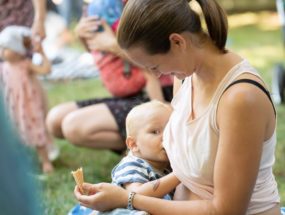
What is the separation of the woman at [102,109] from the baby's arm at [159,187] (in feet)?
3.39

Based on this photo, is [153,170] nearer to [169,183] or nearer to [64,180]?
[169,183]

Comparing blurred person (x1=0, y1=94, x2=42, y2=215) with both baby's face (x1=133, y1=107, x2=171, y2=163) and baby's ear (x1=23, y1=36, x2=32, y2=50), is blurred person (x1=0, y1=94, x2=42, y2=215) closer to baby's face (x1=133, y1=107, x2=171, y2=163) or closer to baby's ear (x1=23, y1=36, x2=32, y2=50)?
baby's face (x1=133, y1=107, x2=171, y2=163)

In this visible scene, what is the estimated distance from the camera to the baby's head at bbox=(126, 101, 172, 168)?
2.11 m

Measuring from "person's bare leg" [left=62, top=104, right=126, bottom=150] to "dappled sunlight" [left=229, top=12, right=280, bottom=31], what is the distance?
5.80 metres

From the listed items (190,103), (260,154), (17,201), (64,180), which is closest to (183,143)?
(190,103)

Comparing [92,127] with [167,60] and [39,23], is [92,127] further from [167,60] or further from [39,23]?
[167,60]

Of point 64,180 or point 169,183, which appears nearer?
point 169,183

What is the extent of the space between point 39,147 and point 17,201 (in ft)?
8.70

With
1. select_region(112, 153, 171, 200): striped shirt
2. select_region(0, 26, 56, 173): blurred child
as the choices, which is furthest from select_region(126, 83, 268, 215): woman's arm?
select_region(0, 26, 56, 173): blurred child

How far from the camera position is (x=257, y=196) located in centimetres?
179

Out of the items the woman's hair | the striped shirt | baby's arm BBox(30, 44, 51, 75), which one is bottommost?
baby's arm BBox(30, 44, 51, 75)

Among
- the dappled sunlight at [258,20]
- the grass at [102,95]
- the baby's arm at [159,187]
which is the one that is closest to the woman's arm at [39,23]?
the grass at [102,95]

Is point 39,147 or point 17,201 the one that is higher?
point 17,201

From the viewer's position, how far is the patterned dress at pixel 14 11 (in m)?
3.64
